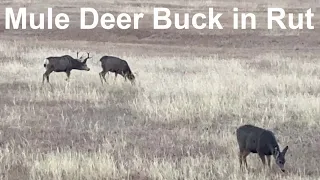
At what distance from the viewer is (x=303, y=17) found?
43219 mm

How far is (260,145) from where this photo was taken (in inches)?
348

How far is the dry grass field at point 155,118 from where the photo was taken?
926 cm

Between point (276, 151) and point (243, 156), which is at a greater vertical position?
point (276, 151)

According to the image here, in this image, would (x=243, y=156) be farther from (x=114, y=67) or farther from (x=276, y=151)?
(x=114, y=67)

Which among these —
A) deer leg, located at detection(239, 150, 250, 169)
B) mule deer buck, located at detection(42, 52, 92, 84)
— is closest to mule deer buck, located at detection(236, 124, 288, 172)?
deer leg, located at detection(239, 150, 250, 169)

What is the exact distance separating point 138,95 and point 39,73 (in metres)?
4.73

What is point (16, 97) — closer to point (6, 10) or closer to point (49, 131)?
point (49, 131)

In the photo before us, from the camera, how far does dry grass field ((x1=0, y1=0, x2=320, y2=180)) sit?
30.4 ft

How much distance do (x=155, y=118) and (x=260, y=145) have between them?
14.3 feet

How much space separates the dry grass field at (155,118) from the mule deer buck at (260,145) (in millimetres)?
259

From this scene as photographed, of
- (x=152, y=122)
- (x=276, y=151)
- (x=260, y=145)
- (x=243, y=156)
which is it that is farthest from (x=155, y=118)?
(x=276, y=151)

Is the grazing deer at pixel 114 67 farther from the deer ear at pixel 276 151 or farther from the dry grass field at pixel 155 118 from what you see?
the deer ear at pixel 276 151

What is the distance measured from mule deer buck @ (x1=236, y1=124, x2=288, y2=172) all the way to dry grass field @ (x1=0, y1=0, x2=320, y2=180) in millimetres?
259

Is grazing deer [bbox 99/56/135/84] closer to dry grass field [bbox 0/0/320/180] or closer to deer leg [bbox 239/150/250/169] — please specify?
dry grass field [bbox 0/0/320/180]
